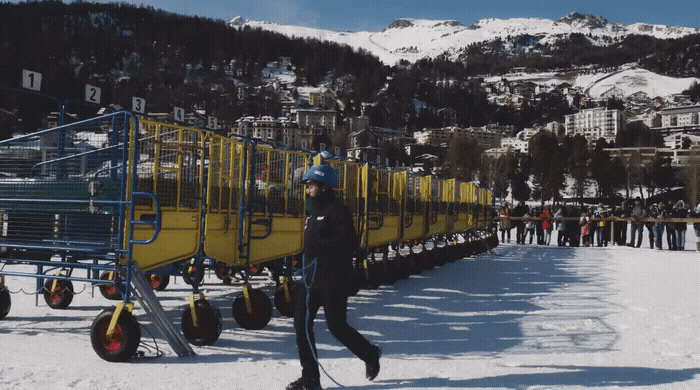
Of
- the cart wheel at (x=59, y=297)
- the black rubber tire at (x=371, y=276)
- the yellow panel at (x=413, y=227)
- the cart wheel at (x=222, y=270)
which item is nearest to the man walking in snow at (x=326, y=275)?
the cart wheel at (x=222, y=270)

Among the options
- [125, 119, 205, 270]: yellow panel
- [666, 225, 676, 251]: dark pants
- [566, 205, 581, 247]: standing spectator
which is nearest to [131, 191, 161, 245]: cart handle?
[125, 119, 205, 270]: yellow panel

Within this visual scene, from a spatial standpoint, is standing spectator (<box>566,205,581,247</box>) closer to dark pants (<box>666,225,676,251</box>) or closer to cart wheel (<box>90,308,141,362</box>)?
dark pants (<box>666,225,676,251</box>)

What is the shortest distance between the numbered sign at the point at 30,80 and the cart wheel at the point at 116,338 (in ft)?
14.9

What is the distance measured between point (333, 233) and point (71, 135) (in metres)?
4.41

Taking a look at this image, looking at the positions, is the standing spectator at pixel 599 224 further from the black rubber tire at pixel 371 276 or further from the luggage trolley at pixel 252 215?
the luggage trolley at pixel 252 215

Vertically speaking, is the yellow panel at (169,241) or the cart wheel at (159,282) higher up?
the yellow panel at (169,241)

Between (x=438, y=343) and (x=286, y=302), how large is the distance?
8.46 feet

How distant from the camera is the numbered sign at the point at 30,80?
942 cm

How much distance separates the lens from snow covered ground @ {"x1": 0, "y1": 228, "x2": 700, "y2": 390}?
19.1 feet

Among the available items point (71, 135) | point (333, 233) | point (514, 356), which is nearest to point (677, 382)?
point (514, 356)

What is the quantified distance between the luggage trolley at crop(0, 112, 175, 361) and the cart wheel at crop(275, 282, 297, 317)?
2.66 meters

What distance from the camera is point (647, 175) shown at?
112500 millimetres

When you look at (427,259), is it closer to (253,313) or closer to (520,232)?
(253,313)

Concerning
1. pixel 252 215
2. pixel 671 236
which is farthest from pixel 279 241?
pixel 671 236
